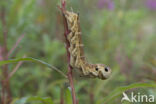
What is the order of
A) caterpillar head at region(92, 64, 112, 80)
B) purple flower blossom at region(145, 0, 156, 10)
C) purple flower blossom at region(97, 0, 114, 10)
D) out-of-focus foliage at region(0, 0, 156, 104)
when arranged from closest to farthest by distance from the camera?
caterpillar head at region(92, 64, 112, 80) → out-of-focus foliage at region(0, 0, 156, 104) → purple flower blossom at region(97, 0, 114, 10) → purple flower blossom at region(145, 0, 156, 10)

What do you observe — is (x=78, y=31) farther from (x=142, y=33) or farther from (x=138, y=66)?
(x=142, y=33)

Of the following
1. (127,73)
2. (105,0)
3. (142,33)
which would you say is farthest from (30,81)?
(142,33)

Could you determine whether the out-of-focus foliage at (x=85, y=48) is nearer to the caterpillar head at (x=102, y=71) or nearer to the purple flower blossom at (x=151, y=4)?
the caterpillar head at (x=102, y=71)

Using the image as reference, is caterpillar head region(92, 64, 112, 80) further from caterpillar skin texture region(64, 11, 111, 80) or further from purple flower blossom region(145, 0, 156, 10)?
purple flower blossom region(145, 0, 156, 10)

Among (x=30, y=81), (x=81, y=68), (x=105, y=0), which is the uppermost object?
(x=105, y=0)

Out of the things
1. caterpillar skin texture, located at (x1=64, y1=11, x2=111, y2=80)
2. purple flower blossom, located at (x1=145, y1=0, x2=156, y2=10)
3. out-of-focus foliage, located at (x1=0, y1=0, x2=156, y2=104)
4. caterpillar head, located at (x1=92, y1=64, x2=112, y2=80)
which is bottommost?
caterpillar head, located at (x1=92, y1=64, x2=112, y2=80)

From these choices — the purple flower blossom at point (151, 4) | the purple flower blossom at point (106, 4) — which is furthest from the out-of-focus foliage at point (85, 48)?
the purple flower blossom at point (151, 4)

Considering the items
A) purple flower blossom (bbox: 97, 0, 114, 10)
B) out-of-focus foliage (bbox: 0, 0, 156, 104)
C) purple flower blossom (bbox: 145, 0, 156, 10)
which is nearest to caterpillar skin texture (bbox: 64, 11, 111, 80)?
out-of-focus foliage (bbox: 0, 0, 156, 104)
